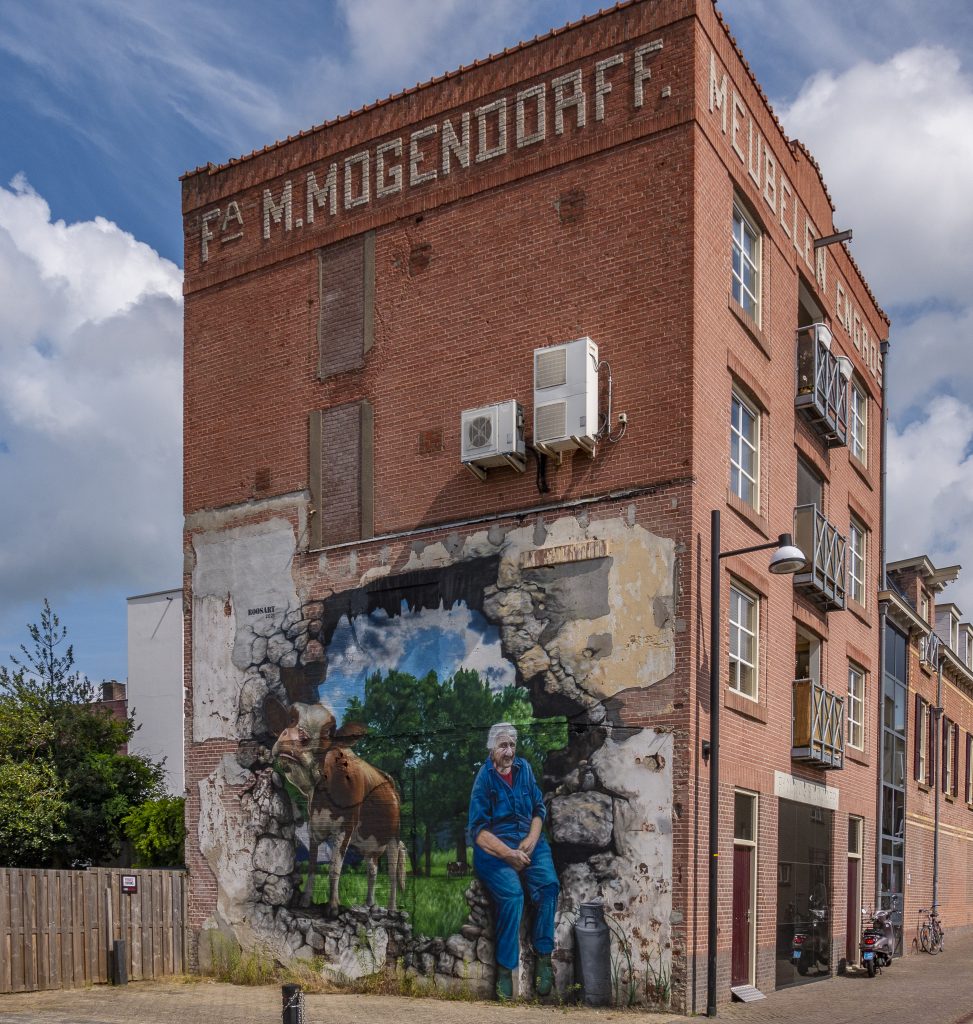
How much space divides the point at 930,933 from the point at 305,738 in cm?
1734

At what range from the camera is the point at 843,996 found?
19188 millimetres

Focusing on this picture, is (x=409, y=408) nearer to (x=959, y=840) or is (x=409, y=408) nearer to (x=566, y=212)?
(x=566, y=212)

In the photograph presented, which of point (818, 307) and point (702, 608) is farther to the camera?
point (818, 307)

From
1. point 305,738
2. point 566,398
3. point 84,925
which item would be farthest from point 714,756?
point 84,925

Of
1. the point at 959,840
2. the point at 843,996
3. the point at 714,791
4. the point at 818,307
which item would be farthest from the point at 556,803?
the point at 959,840

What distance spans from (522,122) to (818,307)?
7599mm

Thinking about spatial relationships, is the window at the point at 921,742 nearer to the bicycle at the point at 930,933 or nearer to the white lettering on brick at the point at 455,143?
the bicycle at the point at 930,933

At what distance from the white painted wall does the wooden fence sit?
Answer: 61.8 feet

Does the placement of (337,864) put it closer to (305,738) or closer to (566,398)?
(305,738)

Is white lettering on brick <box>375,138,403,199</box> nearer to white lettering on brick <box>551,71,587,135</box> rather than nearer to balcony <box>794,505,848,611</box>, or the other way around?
white lettering on brick <box>551,71,587,135</box>

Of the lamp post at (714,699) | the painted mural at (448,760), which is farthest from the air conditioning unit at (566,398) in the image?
the lamp post at (714,699)

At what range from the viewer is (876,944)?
22.4 meters

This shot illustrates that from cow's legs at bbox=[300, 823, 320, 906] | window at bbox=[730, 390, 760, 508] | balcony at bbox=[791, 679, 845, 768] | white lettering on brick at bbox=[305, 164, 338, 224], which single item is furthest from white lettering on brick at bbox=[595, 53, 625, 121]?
cow's legs at bbox=[300, 823, 320, 906]

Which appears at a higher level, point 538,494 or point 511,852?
point 538,494
